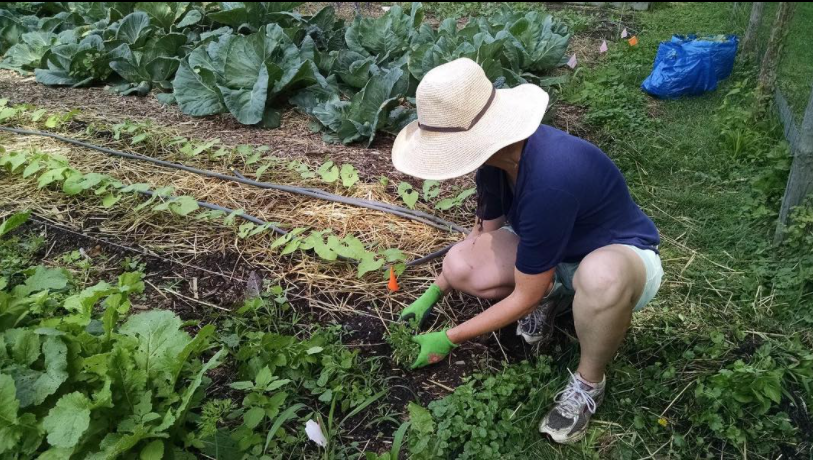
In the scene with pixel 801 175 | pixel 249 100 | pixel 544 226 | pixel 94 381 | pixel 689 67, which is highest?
pixel 544 226

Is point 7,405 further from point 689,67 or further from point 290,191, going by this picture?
point 689,67

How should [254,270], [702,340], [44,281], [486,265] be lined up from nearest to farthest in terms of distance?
1. [44,281]
2. [486,265]
3. [702,340]
4. [254,270]

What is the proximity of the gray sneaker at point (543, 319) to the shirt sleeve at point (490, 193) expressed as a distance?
374mm

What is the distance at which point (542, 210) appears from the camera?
67.0 inches

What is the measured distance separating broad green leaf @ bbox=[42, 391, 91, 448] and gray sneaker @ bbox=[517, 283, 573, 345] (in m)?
1.53

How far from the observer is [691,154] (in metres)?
3.82

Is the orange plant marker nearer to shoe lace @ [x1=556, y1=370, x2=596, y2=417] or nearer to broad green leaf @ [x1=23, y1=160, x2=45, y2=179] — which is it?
shoe lace @ [x1=556, y1=370, x2=596, y2=417]

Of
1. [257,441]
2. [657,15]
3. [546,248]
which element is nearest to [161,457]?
[257,441]

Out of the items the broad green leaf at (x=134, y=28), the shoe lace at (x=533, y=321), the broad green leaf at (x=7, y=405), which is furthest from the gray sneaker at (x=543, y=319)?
the broad green leaf at (x=134, y=28)

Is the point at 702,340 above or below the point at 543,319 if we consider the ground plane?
below

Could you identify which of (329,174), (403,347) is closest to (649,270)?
(403,347)

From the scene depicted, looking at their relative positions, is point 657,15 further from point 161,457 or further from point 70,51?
point 161,457

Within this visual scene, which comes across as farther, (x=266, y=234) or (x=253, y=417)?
(x=266, y=234)

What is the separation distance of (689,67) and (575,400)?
11.9 ft
